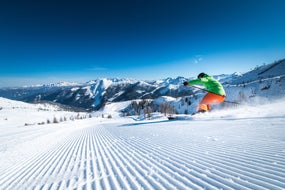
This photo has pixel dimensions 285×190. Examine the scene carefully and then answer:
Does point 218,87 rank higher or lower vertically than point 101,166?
higher

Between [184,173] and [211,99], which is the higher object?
[211,99]

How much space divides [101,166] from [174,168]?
2.61m

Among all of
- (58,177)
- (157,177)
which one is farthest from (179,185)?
(58,177)

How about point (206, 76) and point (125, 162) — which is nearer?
point (125, 162)

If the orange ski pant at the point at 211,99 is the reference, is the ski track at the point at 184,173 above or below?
below

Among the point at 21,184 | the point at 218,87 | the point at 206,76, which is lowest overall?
the point at 21,184

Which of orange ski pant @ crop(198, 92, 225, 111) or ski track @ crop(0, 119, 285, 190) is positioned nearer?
ski track @ crop(0, 119, 285, 190)

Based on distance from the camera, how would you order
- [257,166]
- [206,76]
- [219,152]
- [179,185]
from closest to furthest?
1. [179,185]
2. [257,166]
3. [219,152]
4. [206,76]

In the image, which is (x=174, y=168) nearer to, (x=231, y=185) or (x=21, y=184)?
(x=231, y=185)

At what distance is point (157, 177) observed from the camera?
4297 mm

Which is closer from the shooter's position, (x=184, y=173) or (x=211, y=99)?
(x=184, y=173)

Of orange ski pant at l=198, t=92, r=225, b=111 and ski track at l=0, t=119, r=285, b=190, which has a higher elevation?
orange ski pant at l=198, t=92, r=225, b=111

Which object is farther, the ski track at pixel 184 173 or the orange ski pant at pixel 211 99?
the orange ski pant at pixel 211 99

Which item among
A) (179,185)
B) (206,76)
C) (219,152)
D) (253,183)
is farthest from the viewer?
(206,76)
